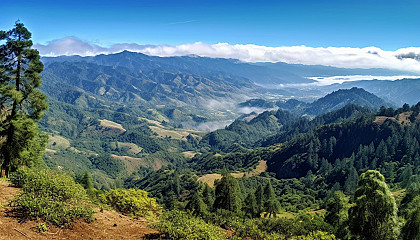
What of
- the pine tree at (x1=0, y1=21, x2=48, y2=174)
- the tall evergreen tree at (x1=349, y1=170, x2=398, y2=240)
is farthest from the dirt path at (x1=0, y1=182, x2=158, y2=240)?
the tall evergreen tree at (x1=349, y1=170, x2=398, y2=240)

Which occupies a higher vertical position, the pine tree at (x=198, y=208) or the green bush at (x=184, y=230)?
the green bush at (x=184, y=230)

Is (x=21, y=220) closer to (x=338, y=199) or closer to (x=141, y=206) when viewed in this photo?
(x=141, y=206)

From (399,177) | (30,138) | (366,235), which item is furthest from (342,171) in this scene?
(30,138)

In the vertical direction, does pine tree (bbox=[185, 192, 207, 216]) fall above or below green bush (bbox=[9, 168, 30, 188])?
below

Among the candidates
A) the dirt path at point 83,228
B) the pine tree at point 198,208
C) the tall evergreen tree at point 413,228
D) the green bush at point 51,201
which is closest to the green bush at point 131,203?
the dirt path at point 83,228

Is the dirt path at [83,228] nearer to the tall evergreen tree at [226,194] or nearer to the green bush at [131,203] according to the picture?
the green bush at [131,203]

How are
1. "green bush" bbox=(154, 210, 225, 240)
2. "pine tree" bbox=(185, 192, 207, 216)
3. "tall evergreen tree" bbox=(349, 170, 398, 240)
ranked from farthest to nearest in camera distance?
"pine tree" bbox=(185, 192, 207, 216), "tall evergreen tree" bbox=(349, 170, 398, 240), "green bush" bbox=(154, 210, 225, 240)

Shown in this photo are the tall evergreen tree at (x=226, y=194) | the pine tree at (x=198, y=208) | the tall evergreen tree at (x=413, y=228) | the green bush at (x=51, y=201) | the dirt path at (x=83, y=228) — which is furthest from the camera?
the tall evergreen tree at (x=226, y=194)

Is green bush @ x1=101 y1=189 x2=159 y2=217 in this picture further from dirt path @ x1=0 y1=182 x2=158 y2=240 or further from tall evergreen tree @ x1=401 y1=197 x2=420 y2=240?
tall evergreen tree @ x1=401 y1=197 x2=420 y2=240
